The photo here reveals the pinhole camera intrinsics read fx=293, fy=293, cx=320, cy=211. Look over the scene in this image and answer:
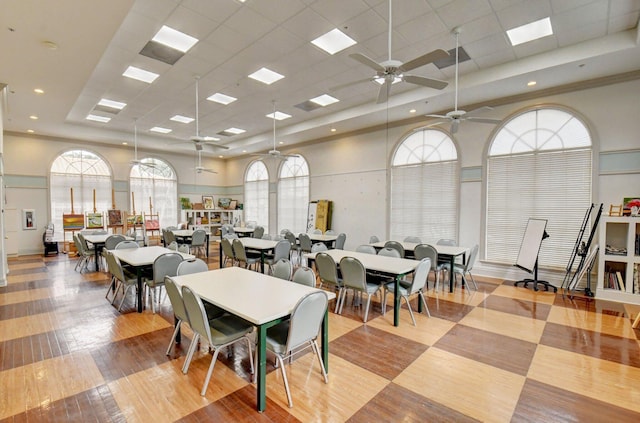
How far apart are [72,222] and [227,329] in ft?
33.6

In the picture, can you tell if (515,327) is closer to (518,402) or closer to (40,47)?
(518,402)

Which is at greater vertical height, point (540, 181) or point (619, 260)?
→ point (540, 181)

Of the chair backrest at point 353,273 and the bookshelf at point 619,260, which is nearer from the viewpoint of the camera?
the chair backrest at point 353,273

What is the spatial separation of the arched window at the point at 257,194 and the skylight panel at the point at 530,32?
9622 millimetres

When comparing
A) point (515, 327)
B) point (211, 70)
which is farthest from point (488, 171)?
point (211, 70)

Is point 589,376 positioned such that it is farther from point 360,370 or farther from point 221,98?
point 221,98

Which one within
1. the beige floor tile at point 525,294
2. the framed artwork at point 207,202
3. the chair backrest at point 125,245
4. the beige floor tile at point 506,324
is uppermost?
the framed artwork at point 207,202

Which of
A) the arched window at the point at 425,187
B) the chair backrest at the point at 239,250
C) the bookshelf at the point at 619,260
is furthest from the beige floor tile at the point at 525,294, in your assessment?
the chair backrest at the point at 239,250

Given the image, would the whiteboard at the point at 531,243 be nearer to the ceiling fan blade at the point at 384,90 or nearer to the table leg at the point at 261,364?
the ceiling fan blade at the point at 384,90

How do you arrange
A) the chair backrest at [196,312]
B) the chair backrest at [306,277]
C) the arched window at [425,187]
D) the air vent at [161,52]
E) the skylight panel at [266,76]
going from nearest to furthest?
the chair backrest at [196,312]
the chair backrest at [306,277]
the air vent at [161,52]
the skylight panel at [266,76]
the arched window at [425,187]

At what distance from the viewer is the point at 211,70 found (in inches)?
225

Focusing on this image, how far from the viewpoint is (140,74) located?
19.4ft

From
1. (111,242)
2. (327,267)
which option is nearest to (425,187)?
(327,267)

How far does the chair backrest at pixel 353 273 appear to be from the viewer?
411cm
